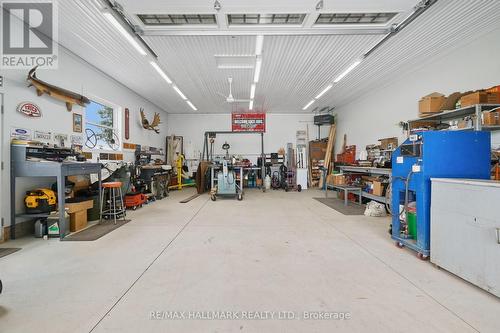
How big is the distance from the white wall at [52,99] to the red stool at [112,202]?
94 centimetres

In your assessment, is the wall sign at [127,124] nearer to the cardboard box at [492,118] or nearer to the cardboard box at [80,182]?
the cardboard box at [80,182]

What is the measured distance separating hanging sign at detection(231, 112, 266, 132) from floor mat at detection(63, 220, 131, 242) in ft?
22.1

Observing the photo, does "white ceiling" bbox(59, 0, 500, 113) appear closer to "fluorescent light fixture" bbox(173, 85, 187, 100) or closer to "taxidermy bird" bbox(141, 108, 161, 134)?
"fluorescent light fixture" bbox(173, 85, 187, 100)

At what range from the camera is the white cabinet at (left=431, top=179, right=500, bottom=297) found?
1.75 metres

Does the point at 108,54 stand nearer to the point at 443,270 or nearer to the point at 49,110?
the point at 49,110

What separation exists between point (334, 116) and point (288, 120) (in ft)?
6.66

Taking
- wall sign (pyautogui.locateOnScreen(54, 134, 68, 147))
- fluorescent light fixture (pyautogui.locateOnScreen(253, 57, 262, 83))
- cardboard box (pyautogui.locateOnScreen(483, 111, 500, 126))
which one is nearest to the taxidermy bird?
wall sign (pyautogui.locateOnScreen(54, 134, 68, 147))

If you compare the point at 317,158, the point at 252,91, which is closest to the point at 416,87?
the point at 252,91

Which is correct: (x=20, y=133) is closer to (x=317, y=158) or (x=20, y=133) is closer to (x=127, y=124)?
(x=127, y=124)

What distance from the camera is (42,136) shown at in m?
3.73

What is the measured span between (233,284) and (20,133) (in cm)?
413

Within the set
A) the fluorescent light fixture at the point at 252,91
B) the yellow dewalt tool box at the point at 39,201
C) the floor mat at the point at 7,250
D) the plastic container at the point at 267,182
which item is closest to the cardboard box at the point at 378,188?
the fluorescent light fixture at the point at 252,91

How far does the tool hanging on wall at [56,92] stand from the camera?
3.44 meters

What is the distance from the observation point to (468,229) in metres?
1.95
